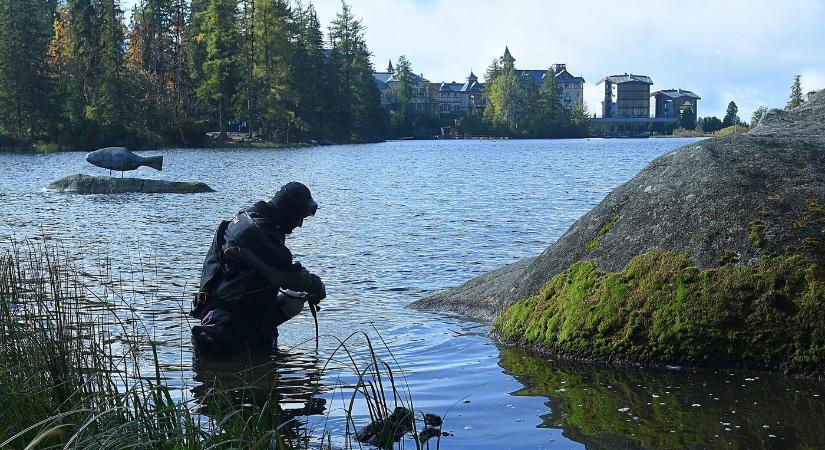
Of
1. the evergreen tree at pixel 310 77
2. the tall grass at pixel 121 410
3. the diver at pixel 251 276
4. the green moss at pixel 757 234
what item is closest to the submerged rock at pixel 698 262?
the green moss at pixel 757 234

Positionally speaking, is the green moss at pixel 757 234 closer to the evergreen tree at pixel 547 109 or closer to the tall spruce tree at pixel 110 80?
the tall spruce tree at pixel 110 80

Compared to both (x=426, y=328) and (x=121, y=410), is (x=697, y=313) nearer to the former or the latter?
(x=426, y=328)

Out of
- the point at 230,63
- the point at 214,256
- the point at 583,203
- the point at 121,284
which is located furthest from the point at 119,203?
the point at 230,63

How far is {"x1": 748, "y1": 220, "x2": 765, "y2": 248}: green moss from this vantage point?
312 inches

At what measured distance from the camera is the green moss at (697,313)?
754 cm

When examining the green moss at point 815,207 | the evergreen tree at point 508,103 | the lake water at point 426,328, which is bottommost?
the lake water at point 426,328

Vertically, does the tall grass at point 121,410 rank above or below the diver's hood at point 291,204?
below

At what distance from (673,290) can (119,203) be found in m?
25.2

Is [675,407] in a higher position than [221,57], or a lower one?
lower

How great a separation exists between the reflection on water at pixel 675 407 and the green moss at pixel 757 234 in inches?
42.9

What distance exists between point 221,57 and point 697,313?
3596 inches

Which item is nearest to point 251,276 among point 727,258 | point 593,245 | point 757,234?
point 593,245

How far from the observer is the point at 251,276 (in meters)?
8.40

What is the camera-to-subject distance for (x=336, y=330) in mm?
10859
